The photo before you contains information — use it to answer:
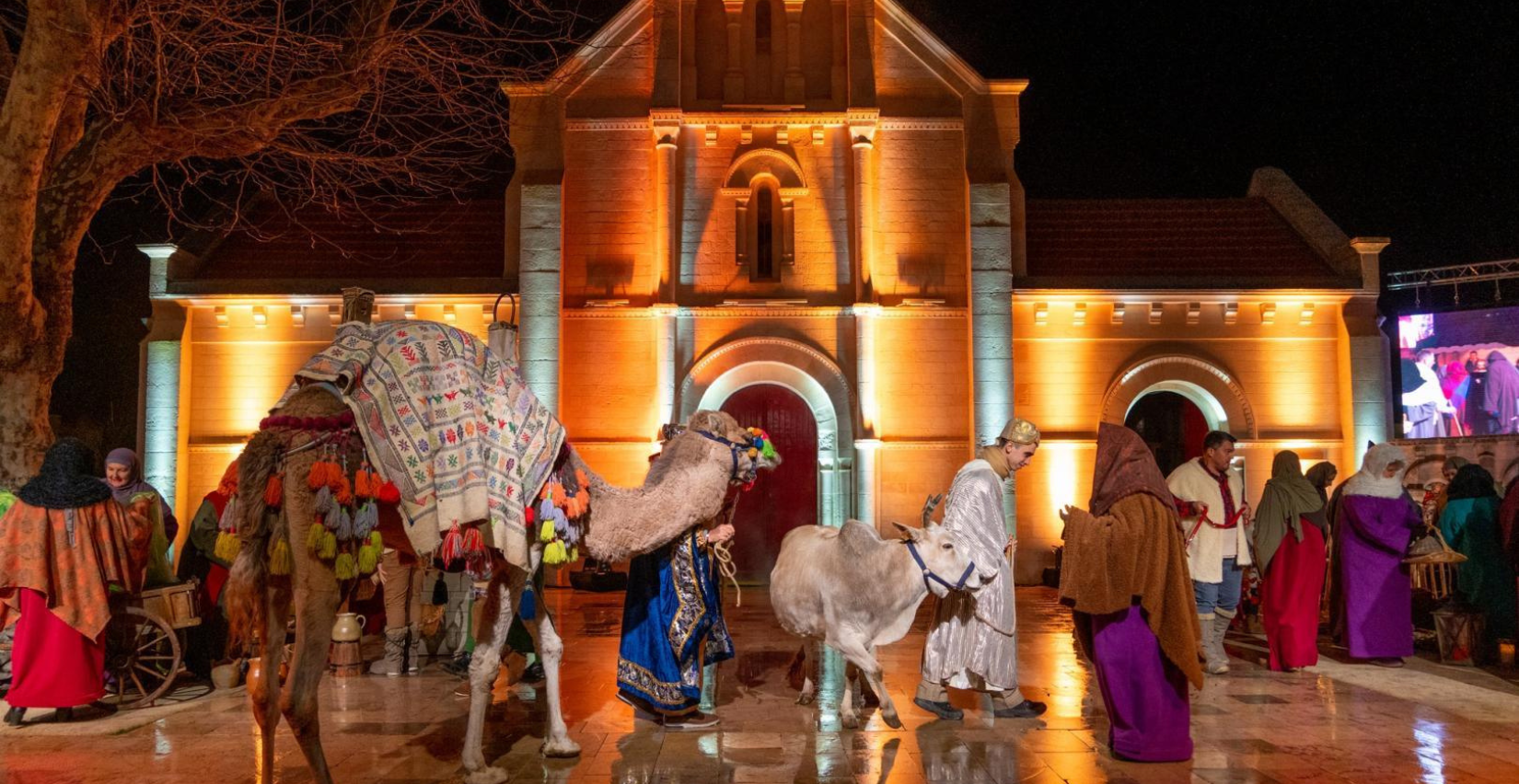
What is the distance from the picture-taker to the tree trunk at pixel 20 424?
27.8ft

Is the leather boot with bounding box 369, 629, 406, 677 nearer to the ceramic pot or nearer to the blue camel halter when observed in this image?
the ceramic pot

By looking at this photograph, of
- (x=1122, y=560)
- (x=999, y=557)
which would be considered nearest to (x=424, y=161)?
(x=999, y=557)

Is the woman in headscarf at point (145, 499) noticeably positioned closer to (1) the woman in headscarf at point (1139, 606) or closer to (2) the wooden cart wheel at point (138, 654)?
(2) the wooden cart wheel at point (138, 654)

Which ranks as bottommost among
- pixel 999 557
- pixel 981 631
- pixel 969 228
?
pixel 981 631

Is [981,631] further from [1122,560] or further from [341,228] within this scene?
[341,228]

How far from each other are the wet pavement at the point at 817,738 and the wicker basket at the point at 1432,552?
1.05 meters

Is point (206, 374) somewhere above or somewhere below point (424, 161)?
below

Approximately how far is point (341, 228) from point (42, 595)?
12721mm

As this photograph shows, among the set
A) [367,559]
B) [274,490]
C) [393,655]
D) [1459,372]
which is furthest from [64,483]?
[1459,372]

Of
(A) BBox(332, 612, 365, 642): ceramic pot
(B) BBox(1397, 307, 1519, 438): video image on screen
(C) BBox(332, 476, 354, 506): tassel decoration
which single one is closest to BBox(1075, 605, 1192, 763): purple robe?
(C) BBox(332, 476, 354, 506): tassel decoration

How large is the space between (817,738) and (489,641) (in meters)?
2.15

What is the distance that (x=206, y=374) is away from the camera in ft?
57.4

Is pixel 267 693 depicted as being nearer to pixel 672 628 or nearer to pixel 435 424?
pixel 435 424

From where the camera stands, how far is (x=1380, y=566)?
33.2 feet
